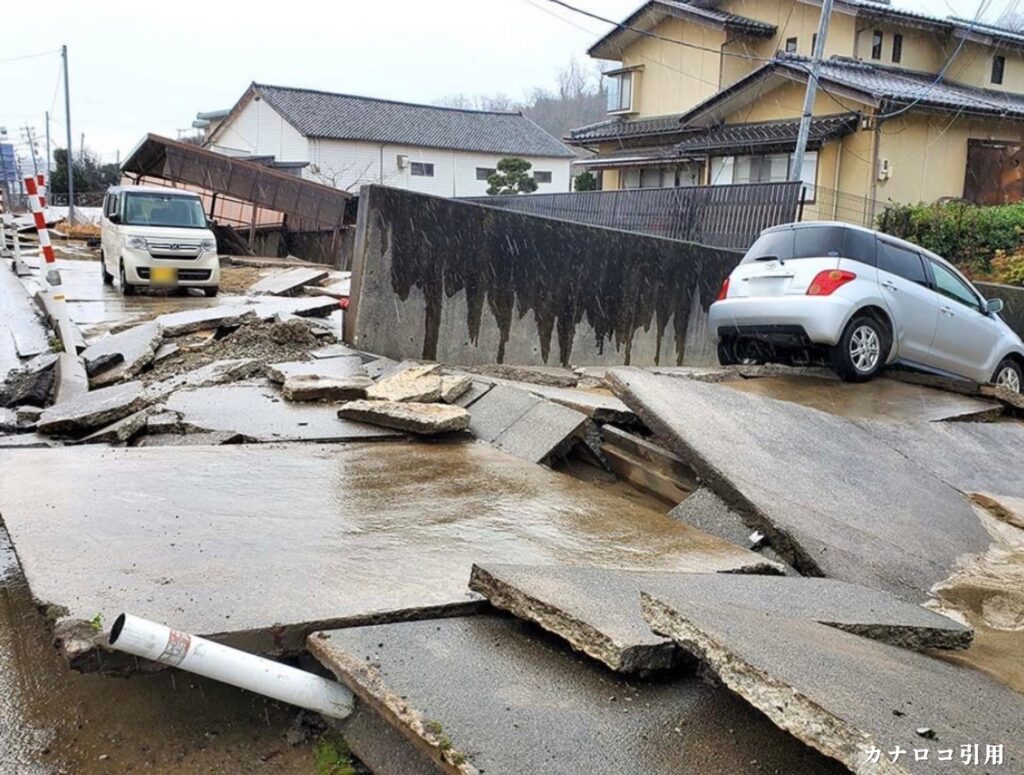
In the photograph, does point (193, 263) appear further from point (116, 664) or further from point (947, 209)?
point (947, 209)

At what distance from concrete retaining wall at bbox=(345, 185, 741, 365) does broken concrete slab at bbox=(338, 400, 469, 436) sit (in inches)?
78.8

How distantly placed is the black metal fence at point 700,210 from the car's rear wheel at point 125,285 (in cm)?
659

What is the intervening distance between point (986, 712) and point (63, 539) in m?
3.12

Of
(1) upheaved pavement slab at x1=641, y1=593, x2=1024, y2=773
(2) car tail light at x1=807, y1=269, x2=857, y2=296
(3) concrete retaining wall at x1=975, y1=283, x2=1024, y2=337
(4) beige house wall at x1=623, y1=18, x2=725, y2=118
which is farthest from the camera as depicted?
(4) beige house wall at x1=623, y1=18, x2=725, y2=118

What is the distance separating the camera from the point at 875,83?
21844mm

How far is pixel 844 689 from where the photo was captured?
78.0 inches

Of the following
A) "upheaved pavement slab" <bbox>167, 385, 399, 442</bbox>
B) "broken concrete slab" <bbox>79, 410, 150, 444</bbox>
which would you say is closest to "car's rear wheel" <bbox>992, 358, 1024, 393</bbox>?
"upheaved pavement slab" <bbox>167, 385, 399, 442</bbox>

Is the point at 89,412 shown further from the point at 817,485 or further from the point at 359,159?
the point at 359,159

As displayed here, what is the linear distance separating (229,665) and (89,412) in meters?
3.70

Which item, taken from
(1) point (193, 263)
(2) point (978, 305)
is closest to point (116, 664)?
(2) point (978, 305)

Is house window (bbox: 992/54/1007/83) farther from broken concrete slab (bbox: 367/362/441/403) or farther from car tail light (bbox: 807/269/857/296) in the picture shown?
broken concrete slab (bbox: 367/362/441/403)

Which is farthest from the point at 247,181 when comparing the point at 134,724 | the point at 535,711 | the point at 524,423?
the point at 535,711

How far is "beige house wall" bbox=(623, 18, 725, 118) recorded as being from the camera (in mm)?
27953

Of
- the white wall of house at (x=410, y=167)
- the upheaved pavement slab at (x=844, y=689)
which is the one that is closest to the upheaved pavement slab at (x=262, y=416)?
the upheaved pavement slab at (x=844, y=689)
